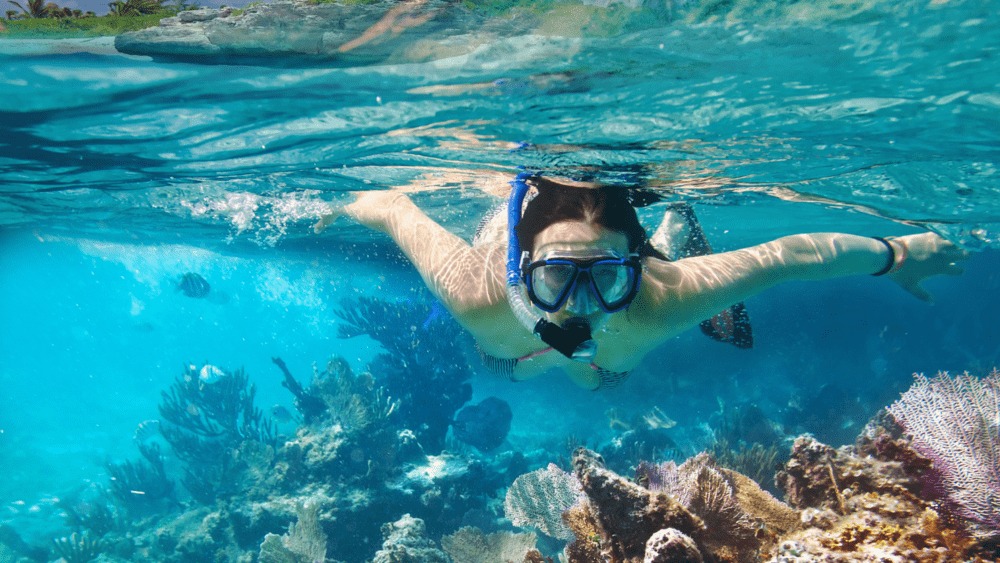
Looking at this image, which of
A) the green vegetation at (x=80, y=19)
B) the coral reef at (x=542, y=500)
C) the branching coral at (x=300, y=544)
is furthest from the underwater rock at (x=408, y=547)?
the green vegetation at (x=80, y=19)

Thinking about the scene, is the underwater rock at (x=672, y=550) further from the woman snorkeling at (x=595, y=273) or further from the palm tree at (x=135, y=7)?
the palm tree at (x=135, y=7)

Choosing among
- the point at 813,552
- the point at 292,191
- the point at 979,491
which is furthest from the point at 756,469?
the point at 292,191

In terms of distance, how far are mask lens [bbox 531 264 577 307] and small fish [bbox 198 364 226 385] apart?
47.0 ft

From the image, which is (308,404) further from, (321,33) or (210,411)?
(321,33)

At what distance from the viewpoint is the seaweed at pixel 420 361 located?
10.6 m

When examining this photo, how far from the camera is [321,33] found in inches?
147

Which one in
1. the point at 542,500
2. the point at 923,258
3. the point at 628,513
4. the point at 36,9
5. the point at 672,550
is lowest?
the point at 542,500

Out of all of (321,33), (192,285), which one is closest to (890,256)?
(321,33)

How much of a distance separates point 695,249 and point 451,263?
546cm

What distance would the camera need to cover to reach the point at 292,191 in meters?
9.91

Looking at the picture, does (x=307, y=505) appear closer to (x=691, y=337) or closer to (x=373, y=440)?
(x=373, y=440)

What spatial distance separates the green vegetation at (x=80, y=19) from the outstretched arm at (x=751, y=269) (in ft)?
16.2

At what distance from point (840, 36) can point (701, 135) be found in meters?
2.13

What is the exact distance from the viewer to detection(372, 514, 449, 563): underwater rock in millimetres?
5031
